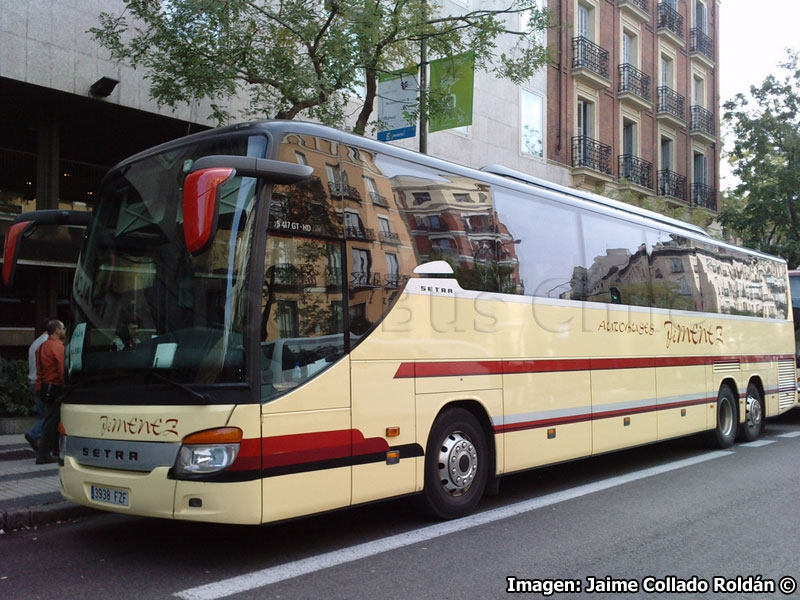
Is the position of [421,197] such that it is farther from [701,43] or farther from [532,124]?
[701,43]

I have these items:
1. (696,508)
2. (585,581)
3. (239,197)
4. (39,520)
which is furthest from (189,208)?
(696,508)

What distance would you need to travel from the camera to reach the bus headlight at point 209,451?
208 inches

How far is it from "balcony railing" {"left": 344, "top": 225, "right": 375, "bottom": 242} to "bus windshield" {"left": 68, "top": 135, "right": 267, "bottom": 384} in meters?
0.92

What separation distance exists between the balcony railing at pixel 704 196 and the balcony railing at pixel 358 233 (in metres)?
30.0

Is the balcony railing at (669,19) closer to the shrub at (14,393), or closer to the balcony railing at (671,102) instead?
the balcony railing at (671,102)

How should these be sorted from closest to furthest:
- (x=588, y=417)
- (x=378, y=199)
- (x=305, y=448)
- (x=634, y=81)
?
(x=305, y=448) < (x=378, y=199) < (x=588, y=417) < (x=634, y=81)

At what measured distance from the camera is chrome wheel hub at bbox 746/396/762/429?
13.1 m

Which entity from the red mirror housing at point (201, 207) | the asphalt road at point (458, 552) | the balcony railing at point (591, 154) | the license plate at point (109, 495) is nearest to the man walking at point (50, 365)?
the asphalt road at point (458, 552)

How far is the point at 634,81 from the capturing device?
2934 cm

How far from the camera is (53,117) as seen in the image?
44.2ft

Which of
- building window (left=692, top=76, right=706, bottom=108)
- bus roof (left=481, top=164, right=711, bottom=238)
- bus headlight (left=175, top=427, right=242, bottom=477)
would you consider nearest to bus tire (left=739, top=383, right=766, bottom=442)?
bus roof (left=481, top=164, right=711, bottom=238)

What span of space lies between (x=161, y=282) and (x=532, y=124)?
19.9 meters

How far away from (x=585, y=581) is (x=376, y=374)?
88.3 inches

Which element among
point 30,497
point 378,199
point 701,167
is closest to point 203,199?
point 378,199
